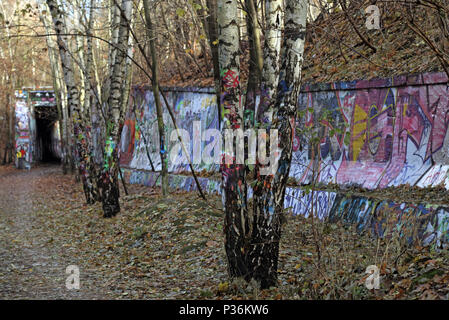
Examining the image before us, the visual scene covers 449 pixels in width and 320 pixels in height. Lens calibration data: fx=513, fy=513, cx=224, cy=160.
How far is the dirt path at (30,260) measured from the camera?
719 centimetres

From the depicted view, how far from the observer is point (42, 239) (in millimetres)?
11289

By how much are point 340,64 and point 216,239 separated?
6797 millimetres

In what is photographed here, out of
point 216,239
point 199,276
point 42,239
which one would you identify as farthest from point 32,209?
point 199,276

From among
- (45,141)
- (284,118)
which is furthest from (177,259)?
(45,141)

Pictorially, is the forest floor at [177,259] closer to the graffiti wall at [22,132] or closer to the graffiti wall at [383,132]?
the graffiti wall at [383,132]

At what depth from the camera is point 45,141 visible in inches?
1730

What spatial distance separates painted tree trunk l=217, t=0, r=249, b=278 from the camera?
6465 mm

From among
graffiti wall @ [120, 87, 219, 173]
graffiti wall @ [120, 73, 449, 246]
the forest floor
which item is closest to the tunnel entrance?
graffiti wall @ [120, 87, 219, 173]

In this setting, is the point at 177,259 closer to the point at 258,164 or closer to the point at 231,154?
the point at 231,154

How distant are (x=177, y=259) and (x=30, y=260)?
2.75 meters

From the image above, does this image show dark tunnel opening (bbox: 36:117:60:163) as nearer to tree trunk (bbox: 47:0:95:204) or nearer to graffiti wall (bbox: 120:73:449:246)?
tree trunk (bbox: 47:0:95:204)

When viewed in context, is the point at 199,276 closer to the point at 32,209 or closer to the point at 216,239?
the point at 216,239

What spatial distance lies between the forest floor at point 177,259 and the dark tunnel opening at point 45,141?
991 inches

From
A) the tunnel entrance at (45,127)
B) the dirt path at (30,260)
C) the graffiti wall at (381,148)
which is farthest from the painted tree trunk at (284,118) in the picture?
the tunnel entrance at (45,127)
